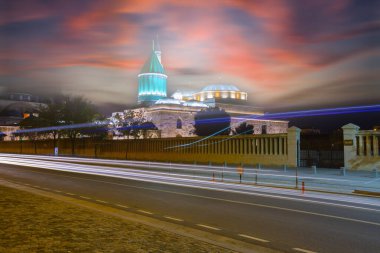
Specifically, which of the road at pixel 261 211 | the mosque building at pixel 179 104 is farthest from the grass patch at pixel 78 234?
the mosque building at pixel 179 104

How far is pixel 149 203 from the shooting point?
43.8ft

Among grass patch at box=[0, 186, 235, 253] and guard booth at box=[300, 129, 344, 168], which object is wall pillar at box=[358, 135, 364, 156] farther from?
grass patch at box=[0, 186, 235, 253]

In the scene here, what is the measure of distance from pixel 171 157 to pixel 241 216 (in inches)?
1179

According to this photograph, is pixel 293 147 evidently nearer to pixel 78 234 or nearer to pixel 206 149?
pixel 206 149

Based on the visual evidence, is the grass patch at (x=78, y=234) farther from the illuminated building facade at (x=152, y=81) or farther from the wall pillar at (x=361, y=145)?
the illuminated building facade at (x=152, y=81)

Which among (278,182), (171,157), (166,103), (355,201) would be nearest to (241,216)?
(355,201)

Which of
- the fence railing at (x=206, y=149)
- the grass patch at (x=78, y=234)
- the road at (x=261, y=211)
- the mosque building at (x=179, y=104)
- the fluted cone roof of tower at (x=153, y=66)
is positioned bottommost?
the road at (x=261, y=211)

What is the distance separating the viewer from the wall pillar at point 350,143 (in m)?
25.5

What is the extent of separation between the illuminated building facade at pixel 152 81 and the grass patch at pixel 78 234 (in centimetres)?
10485

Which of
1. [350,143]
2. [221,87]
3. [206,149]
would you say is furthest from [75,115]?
[221,87]

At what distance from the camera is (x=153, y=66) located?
11881cm

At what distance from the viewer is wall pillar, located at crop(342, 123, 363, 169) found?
83.6ft

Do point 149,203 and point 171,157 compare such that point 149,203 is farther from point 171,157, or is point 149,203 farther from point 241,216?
point 171,157

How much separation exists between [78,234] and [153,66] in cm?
11268
